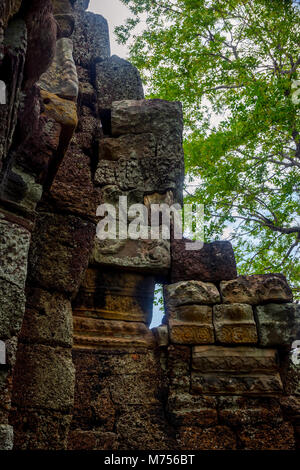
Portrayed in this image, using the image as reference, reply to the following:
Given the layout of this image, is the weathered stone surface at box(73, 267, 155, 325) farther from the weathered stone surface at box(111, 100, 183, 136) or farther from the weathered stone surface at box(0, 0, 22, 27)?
the weathered stone surface at box(0, 0, 22, 27)

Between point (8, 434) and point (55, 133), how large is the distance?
180cm

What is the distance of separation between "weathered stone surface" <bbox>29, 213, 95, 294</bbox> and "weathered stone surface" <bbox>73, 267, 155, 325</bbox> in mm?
401

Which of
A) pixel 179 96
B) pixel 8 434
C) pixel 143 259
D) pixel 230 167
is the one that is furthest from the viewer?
pixel 179 96

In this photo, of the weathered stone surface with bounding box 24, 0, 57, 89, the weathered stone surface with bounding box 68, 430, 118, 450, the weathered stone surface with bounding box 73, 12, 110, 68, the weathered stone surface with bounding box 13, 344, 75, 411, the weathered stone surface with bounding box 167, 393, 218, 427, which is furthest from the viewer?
the weathered stone surface with bounding box 73, 12, 110, 68

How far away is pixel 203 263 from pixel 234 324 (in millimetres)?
603

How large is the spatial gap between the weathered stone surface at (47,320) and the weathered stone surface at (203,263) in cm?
111

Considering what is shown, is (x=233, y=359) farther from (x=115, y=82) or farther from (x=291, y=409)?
(x=115, y=82)

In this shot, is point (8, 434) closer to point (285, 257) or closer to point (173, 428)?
point (173, 428)

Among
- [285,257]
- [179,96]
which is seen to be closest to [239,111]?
[179,96]

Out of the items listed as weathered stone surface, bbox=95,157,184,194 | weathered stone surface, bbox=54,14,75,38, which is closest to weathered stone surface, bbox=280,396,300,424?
weathered stone surface, bbox=95,157,184,194

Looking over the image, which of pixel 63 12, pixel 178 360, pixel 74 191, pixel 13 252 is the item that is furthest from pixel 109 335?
pixel 63 12

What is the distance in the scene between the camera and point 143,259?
384 centimetres

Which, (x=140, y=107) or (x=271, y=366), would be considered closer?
Answer: (x=271, y=366)

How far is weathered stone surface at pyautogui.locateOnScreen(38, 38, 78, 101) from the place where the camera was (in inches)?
123
